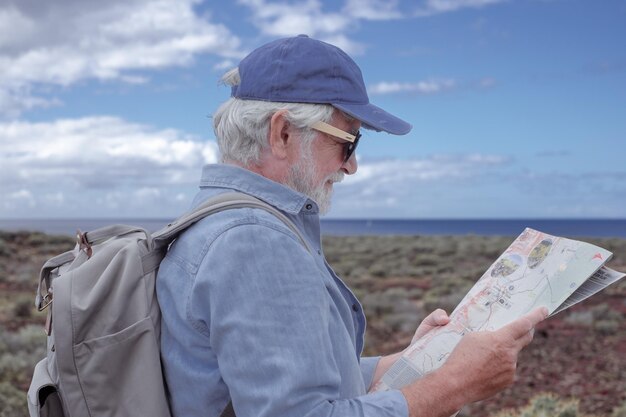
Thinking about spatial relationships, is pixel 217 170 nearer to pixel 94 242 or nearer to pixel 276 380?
pixel 94 242

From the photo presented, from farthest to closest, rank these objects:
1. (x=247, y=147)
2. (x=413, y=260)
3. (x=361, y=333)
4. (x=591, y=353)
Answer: (x=413, y=260) → (x=591, y=353) → (x=361, y=333) → (x=247, y=147)

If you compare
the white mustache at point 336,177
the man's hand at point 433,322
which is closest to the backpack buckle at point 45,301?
the white mustache at point 336,177

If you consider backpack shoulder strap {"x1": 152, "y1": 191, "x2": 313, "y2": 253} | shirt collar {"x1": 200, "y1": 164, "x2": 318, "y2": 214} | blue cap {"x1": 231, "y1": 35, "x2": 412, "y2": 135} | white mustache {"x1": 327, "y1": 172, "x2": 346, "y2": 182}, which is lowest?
backpack shoulder strap {"x1": 152, "y1": 191, "x2": 313, "y2": 253}

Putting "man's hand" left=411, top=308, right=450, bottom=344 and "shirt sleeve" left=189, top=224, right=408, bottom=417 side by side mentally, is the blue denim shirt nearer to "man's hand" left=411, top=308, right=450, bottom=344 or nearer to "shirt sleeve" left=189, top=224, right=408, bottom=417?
"shirt sleeve" left=189, top=224, right=408, bottom=417

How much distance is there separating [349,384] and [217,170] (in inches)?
28.0

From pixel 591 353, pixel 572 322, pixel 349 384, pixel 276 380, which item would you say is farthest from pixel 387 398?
pixel 572 322

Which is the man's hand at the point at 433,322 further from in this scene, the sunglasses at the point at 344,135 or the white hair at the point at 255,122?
the white hair at the point at 255,122

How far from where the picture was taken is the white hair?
213cm

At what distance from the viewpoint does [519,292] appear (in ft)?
7.99

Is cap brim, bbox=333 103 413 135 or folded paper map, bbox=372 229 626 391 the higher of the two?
cap brim, bbox=333 103 413 135

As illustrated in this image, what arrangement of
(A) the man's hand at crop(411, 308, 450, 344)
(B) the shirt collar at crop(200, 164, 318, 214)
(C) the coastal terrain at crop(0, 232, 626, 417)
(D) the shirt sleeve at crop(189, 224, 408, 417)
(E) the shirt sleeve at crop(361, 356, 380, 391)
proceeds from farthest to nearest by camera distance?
(C) the coastal terrain at crop(0, 232, 626, 417), (E) the shirt sleeve at crop(361, 356, 380, 391), (A) the man's hand at crop(411, 308, 450, 344), (B) the shirt collar at crop(200, 164, 318, 214), (D) the shirt sleeve at crop(189, 224, 408, 417)

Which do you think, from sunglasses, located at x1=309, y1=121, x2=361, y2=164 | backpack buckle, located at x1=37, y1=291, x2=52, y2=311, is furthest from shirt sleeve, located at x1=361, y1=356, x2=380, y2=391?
backpack buckle, located at x1=37, y1=291, x2=52, y2=311

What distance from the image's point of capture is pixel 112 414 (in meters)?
2.01

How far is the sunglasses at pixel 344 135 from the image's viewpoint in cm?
215
